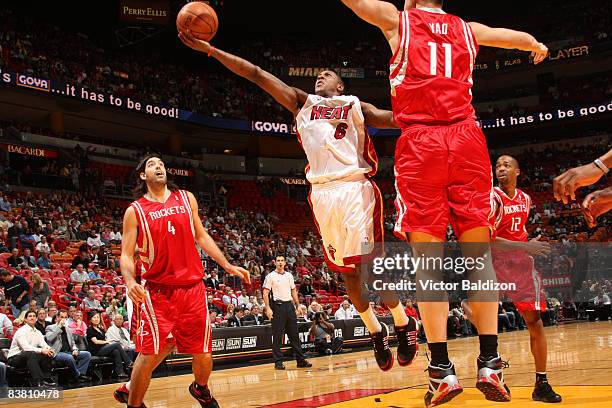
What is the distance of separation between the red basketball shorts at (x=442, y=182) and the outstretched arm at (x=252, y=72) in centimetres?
143

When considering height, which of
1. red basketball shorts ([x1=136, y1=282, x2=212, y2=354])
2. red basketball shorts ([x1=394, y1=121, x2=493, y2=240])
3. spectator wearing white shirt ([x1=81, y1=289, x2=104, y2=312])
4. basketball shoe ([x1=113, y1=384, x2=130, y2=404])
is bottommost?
basketball shoe ([x1=113, y1=384, x2=130, y2=404])

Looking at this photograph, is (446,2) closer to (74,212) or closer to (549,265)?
(549,265)

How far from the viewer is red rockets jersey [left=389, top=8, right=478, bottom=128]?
3578 mm

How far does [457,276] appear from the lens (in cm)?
434

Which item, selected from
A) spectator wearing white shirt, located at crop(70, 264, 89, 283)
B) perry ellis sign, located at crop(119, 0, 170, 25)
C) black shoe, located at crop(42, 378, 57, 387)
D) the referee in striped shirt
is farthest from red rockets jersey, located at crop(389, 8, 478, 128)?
perry ellis sign, located at crop(119, 0, 170, 25)

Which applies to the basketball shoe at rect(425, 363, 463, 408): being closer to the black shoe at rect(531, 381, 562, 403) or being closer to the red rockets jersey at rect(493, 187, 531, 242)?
the black shoe at rect(531, 381, 562, 403)

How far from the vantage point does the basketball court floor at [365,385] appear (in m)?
5.08

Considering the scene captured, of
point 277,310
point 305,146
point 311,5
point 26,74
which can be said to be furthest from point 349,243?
point 311,5

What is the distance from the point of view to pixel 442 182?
3471 millimetres

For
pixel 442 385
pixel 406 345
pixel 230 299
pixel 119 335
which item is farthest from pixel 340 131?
pixel 230 299

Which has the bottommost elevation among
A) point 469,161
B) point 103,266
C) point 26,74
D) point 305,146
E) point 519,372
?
point 519,372

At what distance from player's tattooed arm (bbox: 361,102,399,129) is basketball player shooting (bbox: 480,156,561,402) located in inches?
50.4

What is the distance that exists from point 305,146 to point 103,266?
12.5 metres

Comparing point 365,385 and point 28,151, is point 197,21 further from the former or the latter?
point 28,151
